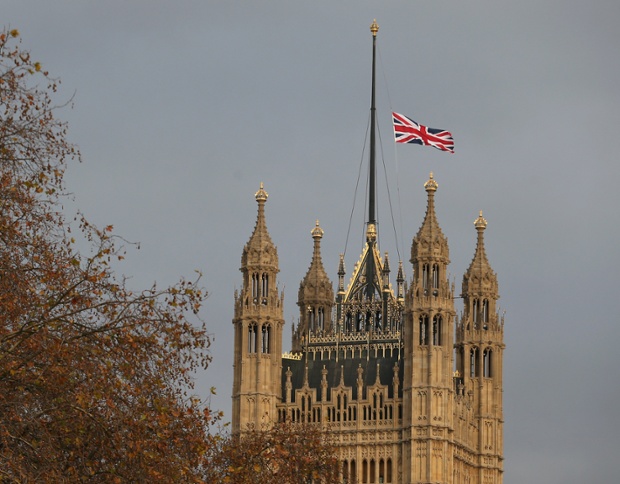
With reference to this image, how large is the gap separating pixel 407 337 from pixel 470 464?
8850mm

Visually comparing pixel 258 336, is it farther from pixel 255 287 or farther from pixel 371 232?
pixel 371 232

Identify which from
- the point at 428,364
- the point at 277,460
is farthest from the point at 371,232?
the point at 277,460

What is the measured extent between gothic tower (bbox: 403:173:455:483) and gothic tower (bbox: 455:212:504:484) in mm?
6391

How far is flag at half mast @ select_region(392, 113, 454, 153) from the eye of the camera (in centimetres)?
13438

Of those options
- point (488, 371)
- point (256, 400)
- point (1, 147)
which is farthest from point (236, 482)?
point (488, 371)

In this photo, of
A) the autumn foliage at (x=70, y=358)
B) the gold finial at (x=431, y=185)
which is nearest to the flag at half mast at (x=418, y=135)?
the gold finial at (x=431, y=185)

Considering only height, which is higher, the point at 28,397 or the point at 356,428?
the point at 356,428

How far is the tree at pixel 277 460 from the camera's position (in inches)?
3177

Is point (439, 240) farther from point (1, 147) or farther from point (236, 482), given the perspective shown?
point (1, 147)

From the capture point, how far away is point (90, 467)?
60562mm

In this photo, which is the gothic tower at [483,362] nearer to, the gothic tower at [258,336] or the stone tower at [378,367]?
the stone tower at [378,367]

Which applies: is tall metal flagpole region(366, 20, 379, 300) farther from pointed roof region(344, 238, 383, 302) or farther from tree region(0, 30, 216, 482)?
tree region(0, 30, 216, 482)

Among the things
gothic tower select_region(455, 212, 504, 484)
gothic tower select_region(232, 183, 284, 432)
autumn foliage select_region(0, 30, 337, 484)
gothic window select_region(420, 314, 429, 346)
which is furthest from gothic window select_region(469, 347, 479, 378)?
autumn foliage select_region(0, 30, 337, 484)

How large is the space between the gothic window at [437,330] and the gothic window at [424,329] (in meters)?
0.44
